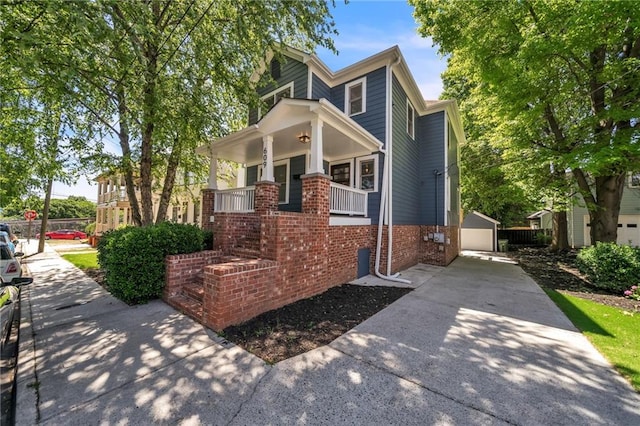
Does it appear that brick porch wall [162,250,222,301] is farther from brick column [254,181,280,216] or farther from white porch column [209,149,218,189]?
white porch column [209,149,218,189]

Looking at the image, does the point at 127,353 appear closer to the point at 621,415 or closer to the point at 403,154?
the point at 621,415

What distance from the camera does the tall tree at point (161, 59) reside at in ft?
14.5

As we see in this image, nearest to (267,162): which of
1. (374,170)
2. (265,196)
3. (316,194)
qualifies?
(265,196)

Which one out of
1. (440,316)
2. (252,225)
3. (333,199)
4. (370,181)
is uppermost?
(370,181)

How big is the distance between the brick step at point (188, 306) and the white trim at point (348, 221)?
126 inches

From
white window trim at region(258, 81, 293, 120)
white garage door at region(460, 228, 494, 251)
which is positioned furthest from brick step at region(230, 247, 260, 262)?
white garage door at region(460, 228, 494, 251)

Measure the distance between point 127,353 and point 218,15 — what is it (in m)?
8.27

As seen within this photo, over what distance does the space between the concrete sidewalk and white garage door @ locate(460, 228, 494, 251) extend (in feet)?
45.7

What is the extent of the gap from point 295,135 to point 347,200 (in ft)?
7.35

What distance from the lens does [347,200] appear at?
684cm

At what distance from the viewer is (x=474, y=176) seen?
1545 cm

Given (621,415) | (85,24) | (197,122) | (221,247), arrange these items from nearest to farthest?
(621,415), (85,24), (221,247), (197,122)

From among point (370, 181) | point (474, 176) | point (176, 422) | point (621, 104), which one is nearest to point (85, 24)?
point (176, 422)

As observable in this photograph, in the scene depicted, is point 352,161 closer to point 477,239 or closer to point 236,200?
point 236,200
